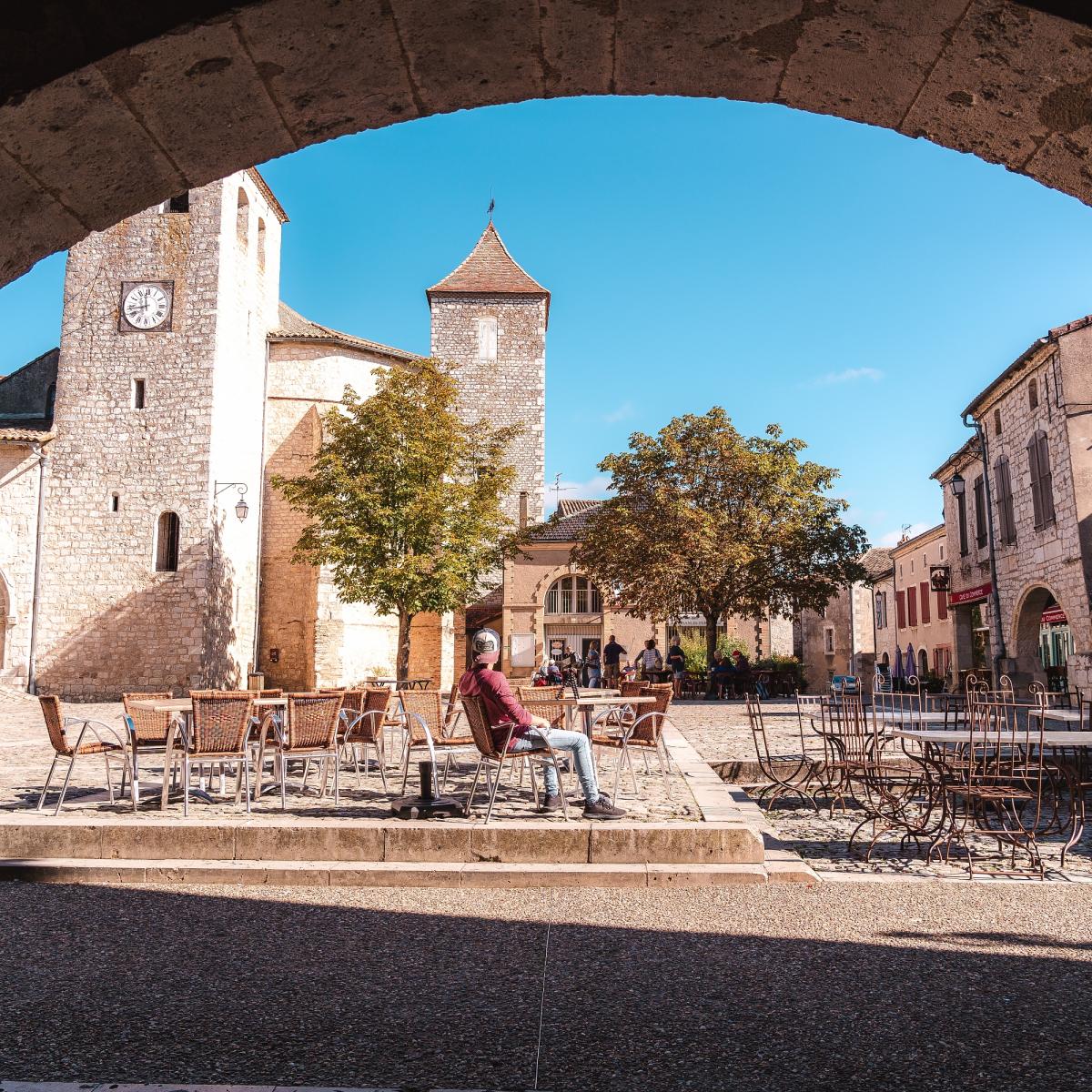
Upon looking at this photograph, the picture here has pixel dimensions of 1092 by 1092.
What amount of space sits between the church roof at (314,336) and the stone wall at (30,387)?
5.75m

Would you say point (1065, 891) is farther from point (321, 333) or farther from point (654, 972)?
point (321, 333)

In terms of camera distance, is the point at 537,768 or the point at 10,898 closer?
the point at 10,898

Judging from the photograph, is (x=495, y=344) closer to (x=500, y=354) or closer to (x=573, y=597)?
(x=500, y=354)

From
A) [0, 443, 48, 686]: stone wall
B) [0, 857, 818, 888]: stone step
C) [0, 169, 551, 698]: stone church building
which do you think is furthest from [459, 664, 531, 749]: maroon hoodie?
[0, 443, 48, 686]: stone wall

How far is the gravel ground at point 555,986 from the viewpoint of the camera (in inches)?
121

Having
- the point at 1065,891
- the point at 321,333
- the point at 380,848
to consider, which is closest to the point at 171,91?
the point at 380,848

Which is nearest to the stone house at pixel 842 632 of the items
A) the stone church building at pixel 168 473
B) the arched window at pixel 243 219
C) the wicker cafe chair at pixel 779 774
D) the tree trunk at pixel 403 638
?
the stone church building at pixel 168 473

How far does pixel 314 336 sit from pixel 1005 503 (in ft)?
57.6

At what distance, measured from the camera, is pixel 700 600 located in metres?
24.2

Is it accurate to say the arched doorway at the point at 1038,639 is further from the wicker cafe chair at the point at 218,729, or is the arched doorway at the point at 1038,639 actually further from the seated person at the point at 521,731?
the wicker cafe chair at the point at 218,729

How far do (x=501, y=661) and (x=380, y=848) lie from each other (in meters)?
24.9

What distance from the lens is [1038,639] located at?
20828 millimetres

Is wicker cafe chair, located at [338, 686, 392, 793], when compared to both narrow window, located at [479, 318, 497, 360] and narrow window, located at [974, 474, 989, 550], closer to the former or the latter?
narrow window, located at [974, 474, 989, 550]

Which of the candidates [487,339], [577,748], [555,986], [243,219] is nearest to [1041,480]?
[577,748]
